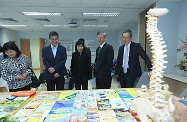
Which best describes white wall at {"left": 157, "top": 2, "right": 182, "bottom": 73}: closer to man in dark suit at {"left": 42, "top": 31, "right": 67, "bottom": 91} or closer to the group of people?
the group of people

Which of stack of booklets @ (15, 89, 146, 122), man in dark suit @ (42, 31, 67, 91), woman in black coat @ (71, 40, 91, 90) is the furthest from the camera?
woman in black coat @ (71, 40, 91, 90)

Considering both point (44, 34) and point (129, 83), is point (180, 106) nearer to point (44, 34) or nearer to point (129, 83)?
point (129, 83)

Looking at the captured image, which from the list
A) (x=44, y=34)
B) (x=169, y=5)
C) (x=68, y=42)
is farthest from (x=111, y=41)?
(x=169, y=5)

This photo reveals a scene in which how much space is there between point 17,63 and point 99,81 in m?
1.33

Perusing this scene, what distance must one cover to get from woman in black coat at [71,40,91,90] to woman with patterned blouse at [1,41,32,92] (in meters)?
0.92

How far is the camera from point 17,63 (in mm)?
2049

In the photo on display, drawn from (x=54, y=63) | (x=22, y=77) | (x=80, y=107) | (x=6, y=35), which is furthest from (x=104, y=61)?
(x=6, y=35)

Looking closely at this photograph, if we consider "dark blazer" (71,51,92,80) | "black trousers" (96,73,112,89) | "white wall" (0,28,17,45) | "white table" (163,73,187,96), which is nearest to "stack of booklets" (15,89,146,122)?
"black trousers" (96,73,112,89)

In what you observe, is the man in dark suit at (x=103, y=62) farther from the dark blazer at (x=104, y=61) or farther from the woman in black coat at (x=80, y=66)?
the woman in black coat at (x=80, y=66)

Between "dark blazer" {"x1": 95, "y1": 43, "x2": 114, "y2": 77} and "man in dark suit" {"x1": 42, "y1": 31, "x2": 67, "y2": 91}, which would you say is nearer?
"man in dark suit" {"x1": 42, "y1": 31, "x2": 67, "y2": 91}

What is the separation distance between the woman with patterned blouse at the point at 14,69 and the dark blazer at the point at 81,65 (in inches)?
36.2

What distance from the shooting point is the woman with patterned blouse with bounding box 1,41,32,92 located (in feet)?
6.59

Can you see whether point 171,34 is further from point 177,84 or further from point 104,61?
point 104,61

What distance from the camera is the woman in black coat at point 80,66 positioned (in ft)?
9.16
